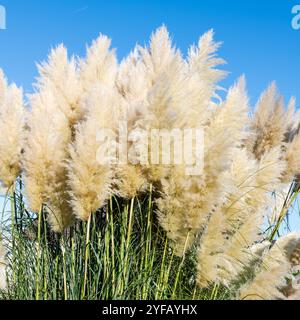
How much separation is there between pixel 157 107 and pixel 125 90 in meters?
0.64

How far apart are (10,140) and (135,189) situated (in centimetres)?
91

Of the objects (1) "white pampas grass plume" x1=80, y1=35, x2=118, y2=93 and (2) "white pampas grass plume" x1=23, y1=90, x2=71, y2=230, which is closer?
(2) "white pampas grass plume" x1=23, y1=90, x2=71, y2=230

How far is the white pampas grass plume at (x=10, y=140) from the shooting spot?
3.57 m

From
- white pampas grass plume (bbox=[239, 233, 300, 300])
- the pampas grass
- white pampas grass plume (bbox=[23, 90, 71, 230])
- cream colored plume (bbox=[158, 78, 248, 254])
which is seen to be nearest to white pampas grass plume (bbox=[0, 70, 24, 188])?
the pampas grass

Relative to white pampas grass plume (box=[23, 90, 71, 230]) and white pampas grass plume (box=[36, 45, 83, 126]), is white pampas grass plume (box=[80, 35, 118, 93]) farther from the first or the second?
white pampas grass plume (box=[23, 90, 71, 230])

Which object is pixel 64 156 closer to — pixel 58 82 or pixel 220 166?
pixel 58 82

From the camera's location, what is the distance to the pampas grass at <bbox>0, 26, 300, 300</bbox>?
3.09 meters

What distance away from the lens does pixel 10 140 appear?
3594 mm

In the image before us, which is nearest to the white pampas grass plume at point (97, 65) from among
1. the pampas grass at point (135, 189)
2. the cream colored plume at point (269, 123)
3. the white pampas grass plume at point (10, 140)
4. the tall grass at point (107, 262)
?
the pampas grass at point (135, 189)

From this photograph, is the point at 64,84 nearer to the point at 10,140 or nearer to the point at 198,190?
the point at 10,140

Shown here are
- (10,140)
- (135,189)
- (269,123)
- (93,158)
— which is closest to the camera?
(93,158)

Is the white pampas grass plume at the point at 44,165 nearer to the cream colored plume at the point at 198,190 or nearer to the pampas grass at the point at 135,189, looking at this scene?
the pampas grass at the point at 135,189

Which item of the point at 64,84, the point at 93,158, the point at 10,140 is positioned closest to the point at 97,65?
the point at 64,84

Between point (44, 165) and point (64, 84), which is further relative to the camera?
point (64, 84)
